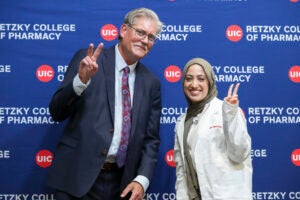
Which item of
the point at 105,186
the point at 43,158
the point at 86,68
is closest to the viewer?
the point at 86,68

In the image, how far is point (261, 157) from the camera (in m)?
2.57

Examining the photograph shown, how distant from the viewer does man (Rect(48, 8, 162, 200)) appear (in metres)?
1.83

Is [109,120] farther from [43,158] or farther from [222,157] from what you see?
[43,158]

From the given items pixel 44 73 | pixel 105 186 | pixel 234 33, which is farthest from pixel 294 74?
pixel 44 73

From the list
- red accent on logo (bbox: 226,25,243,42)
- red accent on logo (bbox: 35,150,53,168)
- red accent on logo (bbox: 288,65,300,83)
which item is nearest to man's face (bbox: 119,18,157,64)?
red accent on logo (bbox: 226,25,243,42)

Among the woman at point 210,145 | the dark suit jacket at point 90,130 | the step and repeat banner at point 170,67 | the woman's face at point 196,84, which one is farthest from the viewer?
the step and repeat banner at point 170,67

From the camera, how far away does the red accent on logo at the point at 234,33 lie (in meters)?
2.57

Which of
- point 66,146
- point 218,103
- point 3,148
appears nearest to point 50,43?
point 3,148

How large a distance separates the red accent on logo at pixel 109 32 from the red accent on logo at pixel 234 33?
0.81m

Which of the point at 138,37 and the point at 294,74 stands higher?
the point at 138,37

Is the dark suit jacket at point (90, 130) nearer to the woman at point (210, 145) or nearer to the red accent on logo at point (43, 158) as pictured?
the woman at point (210, 145)

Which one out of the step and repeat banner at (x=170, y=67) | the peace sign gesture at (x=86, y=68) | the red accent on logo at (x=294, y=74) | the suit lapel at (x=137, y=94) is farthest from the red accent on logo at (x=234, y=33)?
the peace sign gesture at (x=86, y=68)

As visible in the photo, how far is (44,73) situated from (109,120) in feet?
2.82

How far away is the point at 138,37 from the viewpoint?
199cm
